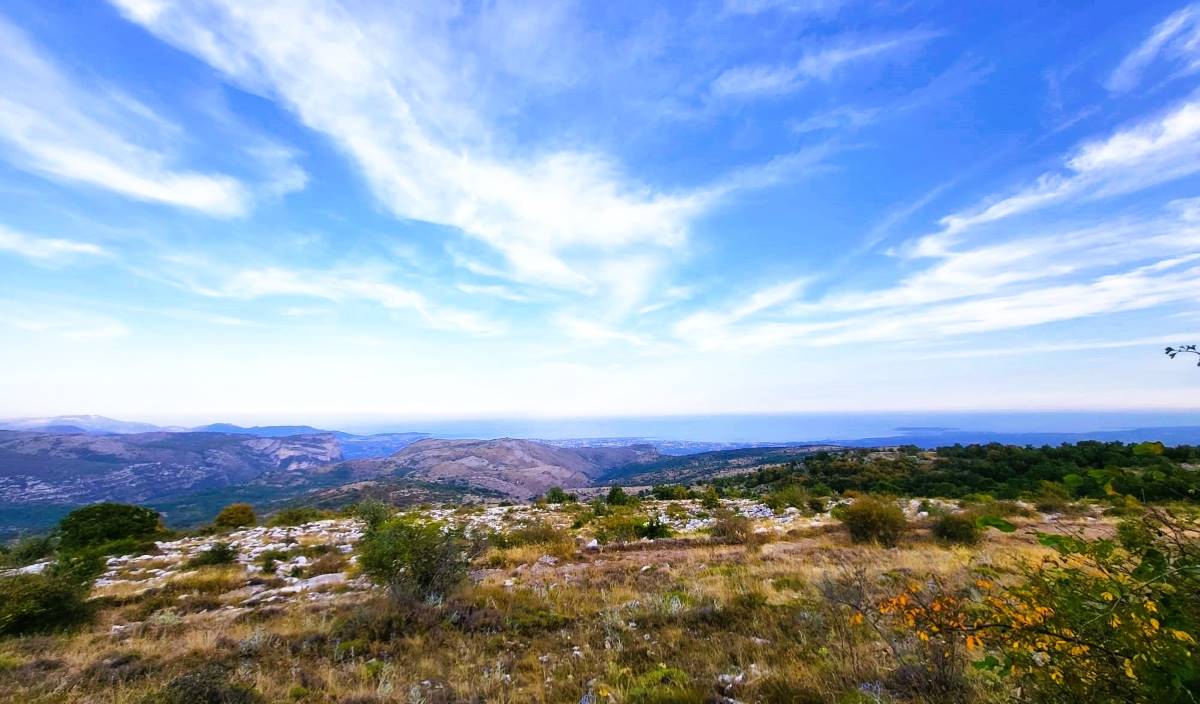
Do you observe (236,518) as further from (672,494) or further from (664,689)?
(664,689)

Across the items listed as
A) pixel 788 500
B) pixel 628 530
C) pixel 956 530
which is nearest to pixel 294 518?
pixel 628 530

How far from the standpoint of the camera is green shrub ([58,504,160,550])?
1694 centimetres

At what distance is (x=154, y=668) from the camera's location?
5910 mm

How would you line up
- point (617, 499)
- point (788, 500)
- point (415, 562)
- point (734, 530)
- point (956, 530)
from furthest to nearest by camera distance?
point (617, 499) < point (788, 500) < point (734, 530) < point (956, 530) < point (415, 562)

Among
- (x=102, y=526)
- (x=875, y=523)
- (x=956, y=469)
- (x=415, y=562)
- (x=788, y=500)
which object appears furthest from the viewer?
(x=956, y=469)

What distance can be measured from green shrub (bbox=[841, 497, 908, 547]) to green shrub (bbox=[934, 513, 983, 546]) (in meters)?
0.92

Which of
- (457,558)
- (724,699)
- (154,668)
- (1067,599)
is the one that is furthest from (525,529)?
(1067,599)

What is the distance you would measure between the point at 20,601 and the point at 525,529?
11.4 meters

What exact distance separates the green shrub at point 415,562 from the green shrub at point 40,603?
4878mm

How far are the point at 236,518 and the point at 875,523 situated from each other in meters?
27.8

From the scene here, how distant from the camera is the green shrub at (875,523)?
13.5m

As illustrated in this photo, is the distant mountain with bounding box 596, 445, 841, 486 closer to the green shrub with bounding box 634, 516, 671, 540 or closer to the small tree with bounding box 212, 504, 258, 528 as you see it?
the green shrub with bounding box 634, 516, 671, 540

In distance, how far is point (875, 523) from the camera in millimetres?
13633

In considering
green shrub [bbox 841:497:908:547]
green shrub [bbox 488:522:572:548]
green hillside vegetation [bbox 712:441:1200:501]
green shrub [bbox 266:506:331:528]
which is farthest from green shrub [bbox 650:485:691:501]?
green shrub [bbox 266:506:331:528]
